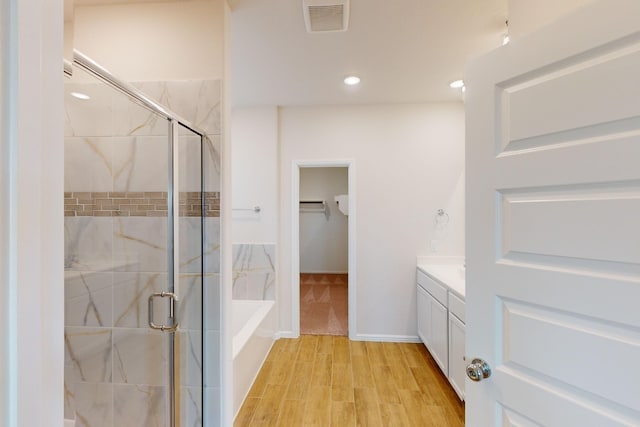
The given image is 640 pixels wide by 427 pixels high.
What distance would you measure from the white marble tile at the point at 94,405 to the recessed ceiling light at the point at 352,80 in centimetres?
270

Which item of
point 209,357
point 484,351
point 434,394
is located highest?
point 484,351

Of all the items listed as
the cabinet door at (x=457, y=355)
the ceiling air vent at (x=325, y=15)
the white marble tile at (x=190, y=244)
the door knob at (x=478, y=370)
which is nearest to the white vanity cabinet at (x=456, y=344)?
the cabinet door at (x=457, y=355)

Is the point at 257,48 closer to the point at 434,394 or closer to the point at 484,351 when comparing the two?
the point at 484,351

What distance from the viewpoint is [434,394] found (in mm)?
2299

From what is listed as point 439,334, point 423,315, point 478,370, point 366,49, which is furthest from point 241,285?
point 478,370

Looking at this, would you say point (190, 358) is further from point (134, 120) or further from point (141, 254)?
point (134, 120)

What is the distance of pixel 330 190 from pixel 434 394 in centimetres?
461

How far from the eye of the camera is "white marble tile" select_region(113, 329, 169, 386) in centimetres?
160

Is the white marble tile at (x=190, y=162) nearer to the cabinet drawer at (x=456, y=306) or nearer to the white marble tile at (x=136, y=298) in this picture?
the white marble tile at (x=136, y=298)

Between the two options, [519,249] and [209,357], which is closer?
[519,249]

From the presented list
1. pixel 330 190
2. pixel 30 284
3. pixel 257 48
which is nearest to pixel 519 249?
pixel 30 284

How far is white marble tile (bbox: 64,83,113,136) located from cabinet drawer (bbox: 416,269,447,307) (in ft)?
8.16

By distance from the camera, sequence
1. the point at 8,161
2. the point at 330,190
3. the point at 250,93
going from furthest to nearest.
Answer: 1. the point at 330,190
2. the point at 250,93
3. the point at 8,161

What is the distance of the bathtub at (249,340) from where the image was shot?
2104 millimetres
